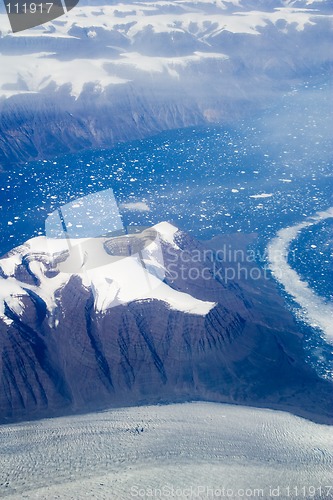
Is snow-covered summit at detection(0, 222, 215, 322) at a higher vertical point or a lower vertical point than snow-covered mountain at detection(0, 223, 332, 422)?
higher

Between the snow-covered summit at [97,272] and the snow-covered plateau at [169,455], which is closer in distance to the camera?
the snow-covered plateau at [169,455]

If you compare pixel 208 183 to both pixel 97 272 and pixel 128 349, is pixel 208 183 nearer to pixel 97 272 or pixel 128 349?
pixel 97 272

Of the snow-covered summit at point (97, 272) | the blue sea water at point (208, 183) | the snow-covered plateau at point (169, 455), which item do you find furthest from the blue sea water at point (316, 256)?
the snow-covered plateau at point (169, 455)

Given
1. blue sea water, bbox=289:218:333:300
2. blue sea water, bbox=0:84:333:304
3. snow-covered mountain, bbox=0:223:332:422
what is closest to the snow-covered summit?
snow-covered mountain, bbox=0:223:332:422

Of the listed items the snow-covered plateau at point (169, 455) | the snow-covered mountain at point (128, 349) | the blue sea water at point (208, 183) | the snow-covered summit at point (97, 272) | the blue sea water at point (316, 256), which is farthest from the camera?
the blue sea water at point (208, 183)

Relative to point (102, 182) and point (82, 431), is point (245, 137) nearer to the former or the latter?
point (102, 182)

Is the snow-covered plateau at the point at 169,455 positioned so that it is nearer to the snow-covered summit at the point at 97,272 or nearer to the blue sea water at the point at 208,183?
the snow-covered summit at the point at 97,272

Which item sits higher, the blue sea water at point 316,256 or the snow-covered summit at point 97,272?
the snow-covered summit at point 97,272

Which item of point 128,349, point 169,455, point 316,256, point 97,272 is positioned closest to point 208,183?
point 316,256

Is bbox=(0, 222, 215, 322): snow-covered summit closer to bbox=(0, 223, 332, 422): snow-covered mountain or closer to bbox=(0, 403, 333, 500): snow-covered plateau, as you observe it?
bbox=(0, 223, 332, 422): snow-covered mountain
